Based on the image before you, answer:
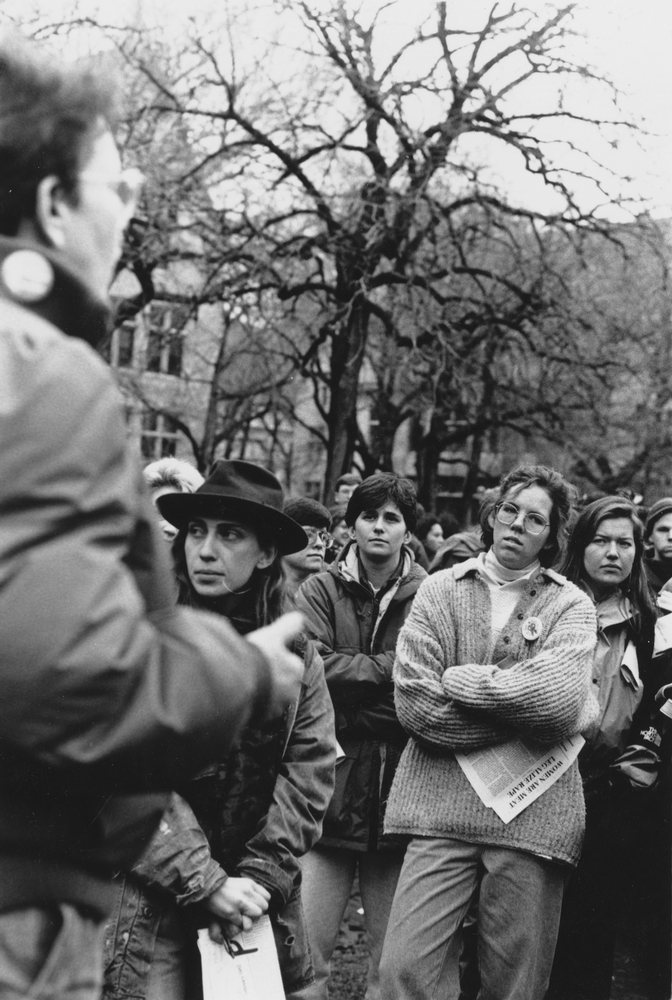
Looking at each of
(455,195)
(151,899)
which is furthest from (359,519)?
(455,195)

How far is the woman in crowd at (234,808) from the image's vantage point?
3016 mm

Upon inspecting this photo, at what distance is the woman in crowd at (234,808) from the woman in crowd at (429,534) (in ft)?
22.3

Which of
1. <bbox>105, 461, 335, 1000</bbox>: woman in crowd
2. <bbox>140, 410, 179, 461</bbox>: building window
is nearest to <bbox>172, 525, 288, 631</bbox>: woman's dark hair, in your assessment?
<bbox>105, 461, 335, 1000</bbox>: woman in crowd

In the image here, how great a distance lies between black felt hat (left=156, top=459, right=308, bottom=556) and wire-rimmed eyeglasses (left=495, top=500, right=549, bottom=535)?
52.1 inches

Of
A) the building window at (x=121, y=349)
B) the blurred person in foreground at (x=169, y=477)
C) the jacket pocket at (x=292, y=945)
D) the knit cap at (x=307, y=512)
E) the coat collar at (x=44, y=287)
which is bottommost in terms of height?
the jacket pocket at (x=292, y=945)

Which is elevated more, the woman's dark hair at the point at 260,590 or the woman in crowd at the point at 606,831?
the woman's dark hair at the point at 260,590

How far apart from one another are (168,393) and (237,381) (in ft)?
8.26

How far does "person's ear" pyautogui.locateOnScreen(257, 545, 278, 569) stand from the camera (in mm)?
3408

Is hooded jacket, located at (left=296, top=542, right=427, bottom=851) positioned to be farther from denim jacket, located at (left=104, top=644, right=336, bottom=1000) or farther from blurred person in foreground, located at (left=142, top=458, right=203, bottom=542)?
denim jacket, located at (left=104, top=644, right=336, bottom=1000)

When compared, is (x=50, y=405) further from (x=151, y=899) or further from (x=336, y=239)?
(x=336, y=239)

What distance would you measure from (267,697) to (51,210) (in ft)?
2.18

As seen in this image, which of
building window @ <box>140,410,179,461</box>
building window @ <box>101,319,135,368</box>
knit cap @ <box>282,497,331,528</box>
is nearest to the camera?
knit cap @ <box>282,497,331,528</box>

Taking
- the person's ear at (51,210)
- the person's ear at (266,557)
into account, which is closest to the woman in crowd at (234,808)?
the person's ear at (266,557)

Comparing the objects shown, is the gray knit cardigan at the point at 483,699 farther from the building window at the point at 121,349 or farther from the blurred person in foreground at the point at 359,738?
the building window at the point at 121,349
